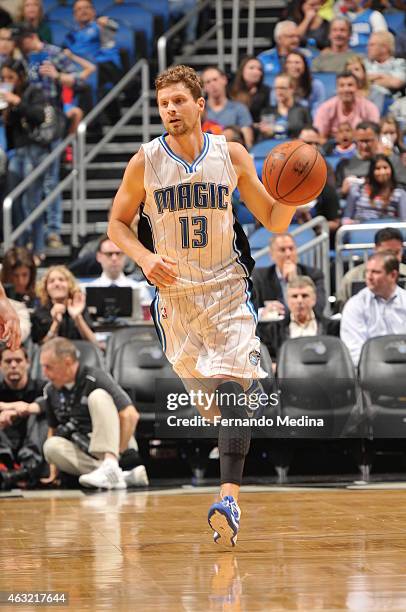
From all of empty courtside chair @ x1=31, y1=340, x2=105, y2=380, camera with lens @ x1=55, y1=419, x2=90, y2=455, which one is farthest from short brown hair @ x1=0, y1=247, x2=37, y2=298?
camera with lens @ x1=55, y1=419, x2=90, y2=455

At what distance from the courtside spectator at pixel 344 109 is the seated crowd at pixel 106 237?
1cm

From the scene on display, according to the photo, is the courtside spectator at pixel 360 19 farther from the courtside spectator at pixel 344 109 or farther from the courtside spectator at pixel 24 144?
the courtside spectator at pixel 24 144

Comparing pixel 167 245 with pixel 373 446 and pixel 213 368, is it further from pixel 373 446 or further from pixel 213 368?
pixel 373 446

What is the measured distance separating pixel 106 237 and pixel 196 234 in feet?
17.3

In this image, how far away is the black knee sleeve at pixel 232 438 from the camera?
17.7 ft

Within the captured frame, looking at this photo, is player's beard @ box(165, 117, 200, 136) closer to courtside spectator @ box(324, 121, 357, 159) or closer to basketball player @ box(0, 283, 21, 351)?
basketball player @ box(0, 283, 21, 351)

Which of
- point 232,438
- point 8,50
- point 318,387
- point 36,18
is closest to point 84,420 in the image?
point 318,387

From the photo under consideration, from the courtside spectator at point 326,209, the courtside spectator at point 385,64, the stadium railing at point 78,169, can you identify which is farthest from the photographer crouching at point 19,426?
the courtside spectator at point 385,64

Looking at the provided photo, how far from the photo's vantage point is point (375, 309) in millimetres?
9562

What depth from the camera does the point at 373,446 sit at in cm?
932

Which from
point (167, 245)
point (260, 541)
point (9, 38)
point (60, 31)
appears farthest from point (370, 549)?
point (60, 31)

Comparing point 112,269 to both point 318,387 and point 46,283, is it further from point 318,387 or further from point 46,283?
point 318,387

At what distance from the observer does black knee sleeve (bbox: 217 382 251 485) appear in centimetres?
539

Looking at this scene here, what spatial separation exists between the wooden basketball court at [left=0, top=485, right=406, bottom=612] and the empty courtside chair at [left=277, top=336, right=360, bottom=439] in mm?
1457
